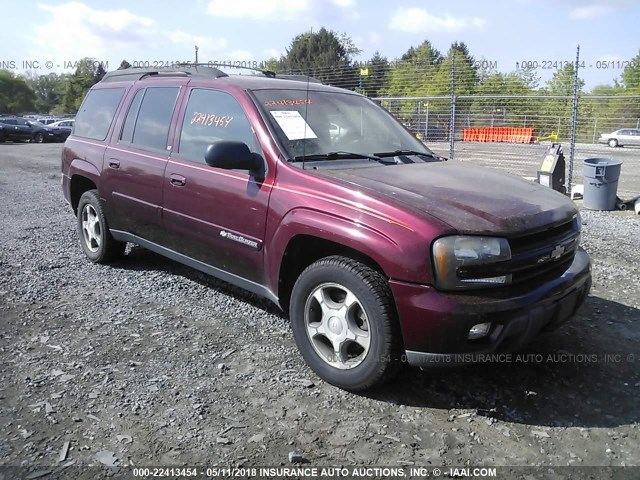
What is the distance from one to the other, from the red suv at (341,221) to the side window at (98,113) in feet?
1.02

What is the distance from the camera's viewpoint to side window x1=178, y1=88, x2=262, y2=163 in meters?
3.87

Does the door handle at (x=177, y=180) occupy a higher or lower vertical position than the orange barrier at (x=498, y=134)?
lower

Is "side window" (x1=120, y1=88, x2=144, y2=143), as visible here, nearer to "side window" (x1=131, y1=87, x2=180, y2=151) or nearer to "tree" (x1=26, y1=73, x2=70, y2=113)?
"side window" (x1=131, y1=87, x2=180, y2=151)

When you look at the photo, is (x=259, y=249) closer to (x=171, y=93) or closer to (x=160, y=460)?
(x=160, y=460)

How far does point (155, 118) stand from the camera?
468cm

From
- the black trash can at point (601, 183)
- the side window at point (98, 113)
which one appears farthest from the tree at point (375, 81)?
the side window at point (98, 113)

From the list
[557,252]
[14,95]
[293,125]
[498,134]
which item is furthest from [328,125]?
[14,95]

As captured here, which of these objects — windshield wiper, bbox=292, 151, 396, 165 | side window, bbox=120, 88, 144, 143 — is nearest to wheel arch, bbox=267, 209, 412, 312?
windshield wiper, bbox=292, 151, 396, 165

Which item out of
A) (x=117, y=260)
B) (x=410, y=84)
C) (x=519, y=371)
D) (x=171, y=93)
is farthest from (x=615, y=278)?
(x=410, y=84)

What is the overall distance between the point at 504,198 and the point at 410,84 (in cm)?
1825

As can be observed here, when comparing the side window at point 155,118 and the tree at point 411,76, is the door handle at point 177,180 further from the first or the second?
the tree at point 411,76

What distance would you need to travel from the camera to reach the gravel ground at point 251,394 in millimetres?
2699

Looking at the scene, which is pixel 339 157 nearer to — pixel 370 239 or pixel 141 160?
pixel 370 239

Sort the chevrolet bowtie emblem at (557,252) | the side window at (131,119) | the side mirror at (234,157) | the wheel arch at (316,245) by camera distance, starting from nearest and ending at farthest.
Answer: the wheel arch at (316,245), the chevrolet bowtie emblem at (557,252), the side mirror at (234,157), the side window at (131,119)
